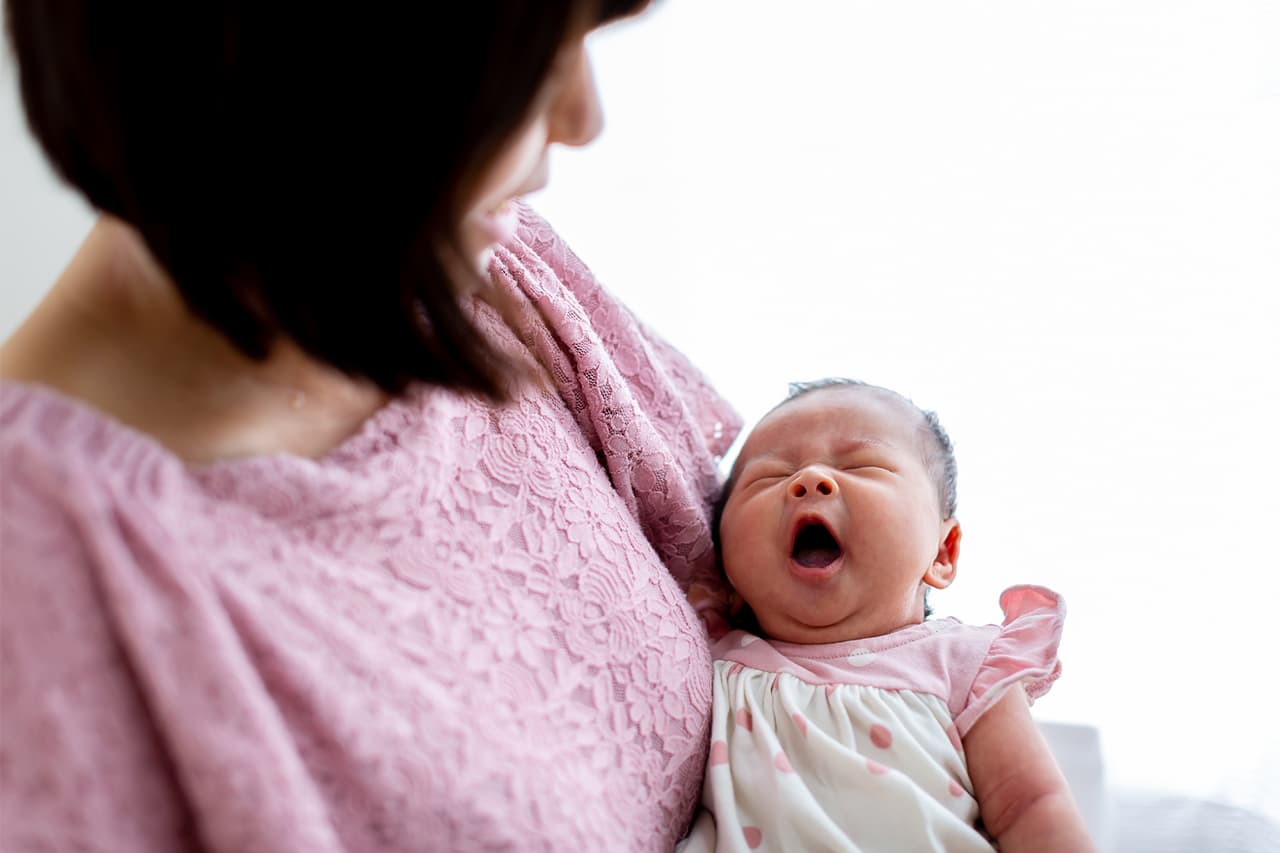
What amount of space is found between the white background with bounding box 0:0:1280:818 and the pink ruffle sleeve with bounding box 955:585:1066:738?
310 mm

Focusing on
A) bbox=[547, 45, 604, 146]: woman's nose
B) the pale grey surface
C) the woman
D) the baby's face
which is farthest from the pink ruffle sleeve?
the pale grey surface

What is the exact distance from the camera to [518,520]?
900 millimetres

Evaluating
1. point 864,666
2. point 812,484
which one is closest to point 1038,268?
point 812,484

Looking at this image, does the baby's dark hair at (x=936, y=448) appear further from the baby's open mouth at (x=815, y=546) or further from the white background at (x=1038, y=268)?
the white background at (x=1038, y=268)

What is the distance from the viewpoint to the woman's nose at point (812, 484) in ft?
3.80

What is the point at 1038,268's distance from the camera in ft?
5.38

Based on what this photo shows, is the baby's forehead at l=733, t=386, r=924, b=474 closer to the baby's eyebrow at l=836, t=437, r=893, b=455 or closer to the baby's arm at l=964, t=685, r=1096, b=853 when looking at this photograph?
the baby's eyebrow at l=836, t=437, r=893, b=455

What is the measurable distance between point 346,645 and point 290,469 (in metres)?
0.12

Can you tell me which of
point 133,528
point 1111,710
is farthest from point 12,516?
point 1111,710

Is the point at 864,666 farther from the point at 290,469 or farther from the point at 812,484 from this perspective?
the point at 290,469

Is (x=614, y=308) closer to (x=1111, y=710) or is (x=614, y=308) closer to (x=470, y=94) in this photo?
(x=470, y=94)

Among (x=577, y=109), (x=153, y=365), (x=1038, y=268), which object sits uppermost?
(x=577, y=109)

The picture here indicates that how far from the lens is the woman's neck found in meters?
0.71

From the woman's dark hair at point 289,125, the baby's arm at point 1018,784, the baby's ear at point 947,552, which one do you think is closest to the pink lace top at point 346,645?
the woman's dark hair at point 289,125
